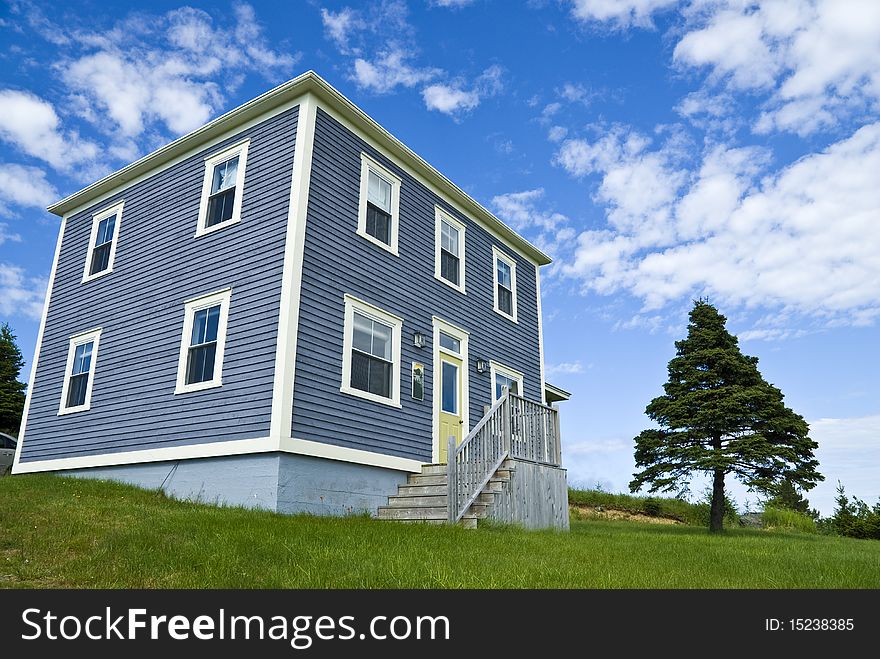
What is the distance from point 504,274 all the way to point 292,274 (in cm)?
724

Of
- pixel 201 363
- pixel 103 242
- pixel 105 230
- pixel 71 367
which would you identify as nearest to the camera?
pixel 201 363

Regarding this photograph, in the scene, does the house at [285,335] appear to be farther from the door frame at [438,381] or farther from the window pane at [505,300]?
the window pane at [505,300]

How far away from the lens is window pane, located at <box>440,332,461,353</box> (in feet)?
→ 45.3

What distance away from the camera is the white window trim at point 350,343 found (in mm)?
11297

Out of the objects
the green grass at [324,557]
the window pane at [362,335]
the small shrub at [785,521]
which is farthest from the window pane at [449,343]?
the small shrub at [785,521]

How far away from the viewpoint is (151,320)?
12.6m

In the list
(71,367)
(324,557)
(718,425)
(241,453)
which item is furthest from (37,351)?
(718,425)

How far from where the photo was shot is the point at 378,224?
12852mm

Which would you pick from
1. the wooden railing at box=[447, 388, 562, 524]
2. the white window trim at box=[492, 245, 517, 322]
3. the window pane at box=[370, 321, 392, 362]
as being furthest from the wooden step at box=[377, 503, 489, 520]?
the white window trim at box=[492, 245, 517, 322]

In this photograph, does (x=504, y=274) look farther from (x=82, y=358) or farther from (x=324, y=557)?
(x=324, y=557)

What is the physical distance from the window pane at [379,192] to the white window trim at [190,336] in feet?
10.4
